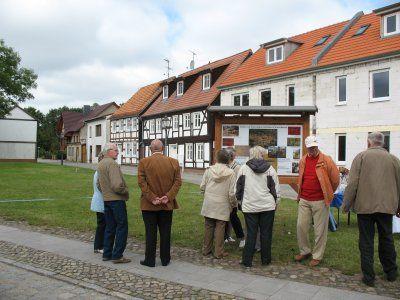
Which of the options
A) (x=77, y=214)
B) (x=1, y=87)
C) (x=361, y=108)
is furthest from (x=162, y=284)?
(x=1, y=87)

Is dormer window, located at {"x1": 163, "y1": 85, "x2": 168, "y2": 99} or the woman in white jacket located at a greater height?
dormer window, located at {"x1": 163, "y1": 85, "x2": 168, "y2": 99}

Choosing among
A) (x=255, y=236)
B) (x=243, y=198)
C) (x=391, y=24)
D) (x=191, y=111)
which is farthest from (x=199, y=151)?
(x=255, y=236)

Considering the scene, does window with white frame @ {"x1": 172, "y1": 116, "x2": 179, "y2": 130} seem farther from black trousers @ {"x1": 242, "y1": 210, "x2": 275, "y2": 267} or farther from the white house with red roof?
black trousers @ {"x1": 242, "y1": 210, "x2": 275, "y2": 267}

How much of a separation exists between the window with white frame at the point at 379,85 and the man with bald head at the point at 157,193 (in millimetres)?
17473

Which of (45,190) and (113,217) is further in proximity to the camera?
(45,190)

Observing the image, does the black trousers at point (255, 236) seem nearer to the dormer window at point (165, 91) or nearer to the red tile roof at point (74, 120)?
the dormer window at point (165, 91)

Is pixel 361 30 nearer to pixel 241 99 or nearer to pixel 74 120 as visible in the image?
pixel 241 99

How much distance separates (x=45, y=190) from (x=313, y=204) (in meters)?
13.8

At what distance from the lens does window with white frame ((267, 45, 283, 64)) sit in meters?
28.9

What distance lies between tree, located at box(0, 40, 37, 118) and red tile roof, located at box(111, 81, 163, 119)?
10.8 m

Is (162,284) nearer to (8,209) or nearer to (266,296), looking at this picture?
(266,296)

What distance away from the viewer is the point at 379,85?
858 inches

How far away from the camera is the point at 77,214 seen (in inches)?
456

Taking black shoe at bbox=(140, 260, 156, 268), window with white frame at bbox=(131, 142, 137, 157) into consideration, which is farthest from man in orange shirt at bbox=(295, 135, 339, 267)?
window with white frame at bbox=(131, 142, 137, 157)
